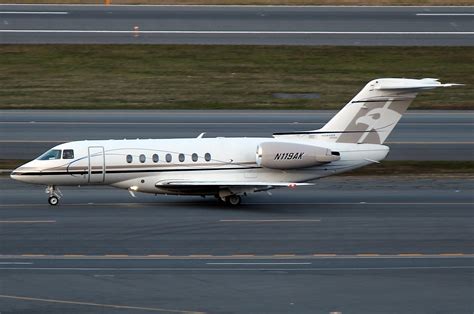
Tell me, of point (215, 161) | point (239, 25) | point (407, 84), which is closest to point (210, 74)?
point (239, 25)

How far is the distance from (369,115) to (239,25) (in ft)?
99.3

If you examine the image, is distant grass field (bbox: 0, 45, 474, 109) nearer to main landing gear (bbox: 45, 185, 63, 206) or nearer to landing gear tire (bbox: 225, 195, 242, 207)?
main landing gear (bbox: 45, 185, 63, 206)

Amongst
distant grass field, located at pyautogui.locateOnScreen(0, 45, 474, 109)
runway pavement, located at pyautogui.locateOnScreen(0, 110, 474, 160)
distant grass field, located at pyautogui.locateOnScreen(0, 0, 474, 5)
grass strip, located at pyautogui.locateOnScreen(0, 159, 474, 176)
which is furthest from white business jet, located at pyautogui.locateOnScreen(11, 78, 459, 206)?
distant grass field, located at pyautogui.locateOnScreen(0, 0, 474, 5)

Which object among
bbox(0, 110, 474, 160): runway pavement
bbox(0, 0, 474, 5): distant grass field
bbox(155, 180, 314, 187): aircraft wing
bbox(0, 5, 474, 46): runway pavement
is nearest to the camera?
bbox(155, 180, 314, 187): aircraft wing

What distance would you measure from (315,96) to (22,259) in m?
30.2

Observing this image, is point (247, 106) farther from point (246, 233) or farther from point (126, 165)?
point (246, 233)

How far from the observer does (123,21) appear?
6600 centimetres

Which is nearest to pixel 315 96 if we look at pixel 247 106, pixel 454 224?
pixel 247 106

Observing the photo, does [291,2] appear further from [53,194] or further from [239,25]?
[53,194]

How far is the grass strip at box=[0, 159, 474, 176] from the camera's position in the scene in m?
40.6

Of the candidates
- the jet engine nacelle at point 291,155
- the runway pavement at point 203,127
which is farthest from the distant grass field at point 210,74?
the jet engine nacelle at point 291,155

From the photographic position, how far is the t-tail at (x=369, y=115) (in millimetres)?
35562

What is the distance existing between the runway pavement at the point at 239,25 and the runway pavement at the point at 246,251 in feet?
83.9

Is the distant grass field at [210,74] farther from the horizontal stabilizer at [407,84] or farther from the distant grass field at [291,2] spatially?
the horizontal stabilizer at [407,84]
